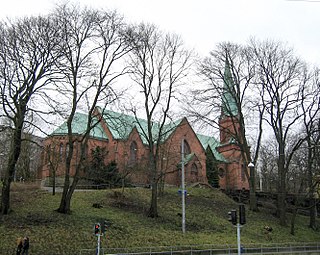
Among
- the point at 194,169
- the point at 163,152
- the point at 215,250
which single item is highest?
the point at 163,152

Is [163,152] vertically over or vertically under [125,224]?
over

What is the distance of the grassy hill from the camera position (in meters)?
19.1

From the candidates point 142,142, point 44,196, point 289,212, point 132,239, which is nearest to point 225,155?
point 142,142

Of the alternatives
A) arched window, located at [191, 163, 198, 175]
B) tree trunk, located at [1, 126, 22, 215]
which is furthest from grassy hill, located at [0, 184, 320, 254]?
arched window, located at [191, 163, 198, 175]

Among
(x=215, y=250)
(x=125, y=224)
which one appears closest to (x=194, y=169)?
(x=125, y=224)

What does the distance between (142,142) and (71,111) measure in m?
27.9

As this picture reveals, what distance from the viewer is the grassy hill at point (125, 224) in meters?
19.1

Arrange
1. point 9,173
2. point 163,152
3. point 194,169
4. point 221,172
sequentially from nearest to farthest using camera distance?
point 9,173, point 163,152, point 194,169, point 221,172

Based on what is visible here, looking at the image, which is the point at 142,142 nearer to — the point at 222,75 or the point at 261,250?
the point at 222,75

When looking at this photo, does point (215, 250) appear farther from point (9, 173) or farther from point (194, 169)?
point (194, 169)

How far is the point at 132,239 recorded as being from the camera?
21.1m

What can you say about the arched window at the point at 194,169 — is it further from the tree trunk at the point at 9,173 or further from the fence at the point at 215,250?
the tree trunk at the point at 9,173

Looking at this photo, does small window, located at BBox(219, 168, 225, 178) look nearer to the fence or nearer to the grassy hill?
the grassy hill

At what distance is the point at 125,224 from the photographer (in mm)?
23891
